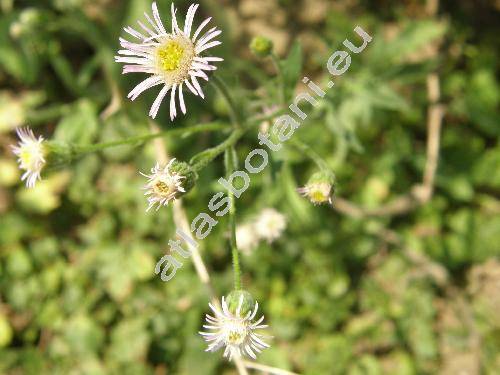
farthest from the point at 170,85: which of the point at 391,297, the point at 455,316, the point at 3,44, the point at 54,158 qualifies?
the point at 455,316

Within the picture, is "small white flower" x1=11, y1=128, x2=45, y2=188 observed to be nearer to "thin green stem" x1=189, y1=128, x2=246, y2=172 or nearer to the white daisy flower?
the white daisy flower

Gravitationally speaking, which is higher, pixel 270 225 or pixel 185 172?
pixel 270 225

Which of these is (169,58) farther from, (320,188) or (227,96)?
(320,188)

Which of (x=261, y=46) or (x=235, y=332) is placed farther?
(x=261, y=46)

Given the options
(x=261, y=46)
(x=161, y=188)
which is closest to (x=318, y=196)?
(x=161, y=188)

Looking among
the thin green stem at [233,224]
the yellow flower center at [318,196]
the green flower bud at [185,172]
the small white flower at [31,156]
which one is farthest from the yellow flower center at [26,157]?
the yellow flower center at [318,196]

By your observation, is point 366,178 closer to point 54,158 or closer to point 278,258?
point 278,258
